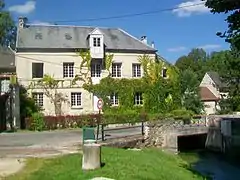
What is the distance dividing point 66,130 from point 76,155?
17.8m

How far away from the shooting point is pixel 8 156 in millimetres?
21047

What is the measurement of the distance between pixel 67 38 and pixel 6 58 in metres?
7.65

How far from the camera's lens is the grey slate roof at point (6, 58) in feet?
146

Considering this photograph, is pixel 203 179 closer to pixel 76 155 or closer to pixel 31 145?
pixel 76 155

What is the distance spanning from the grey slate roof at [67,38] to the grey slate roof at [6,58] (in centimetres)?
343

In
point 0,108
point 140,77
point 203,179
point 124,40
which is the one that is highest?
point 124,40

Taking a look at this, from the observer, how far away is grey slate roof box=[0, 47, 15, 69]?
44.5 metres

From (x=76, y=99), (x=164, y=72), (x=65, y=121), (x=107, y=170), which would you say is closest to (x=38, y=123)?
(x=65, y=121)

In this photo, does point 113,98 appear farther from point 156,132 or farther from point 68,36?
point 156,132

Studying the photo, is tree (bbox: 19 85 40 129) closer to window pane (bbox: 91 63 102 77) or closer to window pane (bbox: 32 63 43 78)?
window pane (bbox: 32 63 43 78)

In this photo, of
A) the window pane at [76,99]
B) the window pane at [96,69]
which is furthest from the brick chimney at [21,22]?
the window pane at [76,99]

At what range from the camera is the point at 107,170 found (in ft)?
54.2

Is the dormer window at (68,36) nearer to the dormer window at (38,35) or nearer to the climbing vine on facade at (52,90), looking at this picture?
the dormer window at (38,35)

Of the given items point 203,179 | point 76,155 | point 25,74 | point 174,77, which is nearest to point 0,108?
point 25,74
